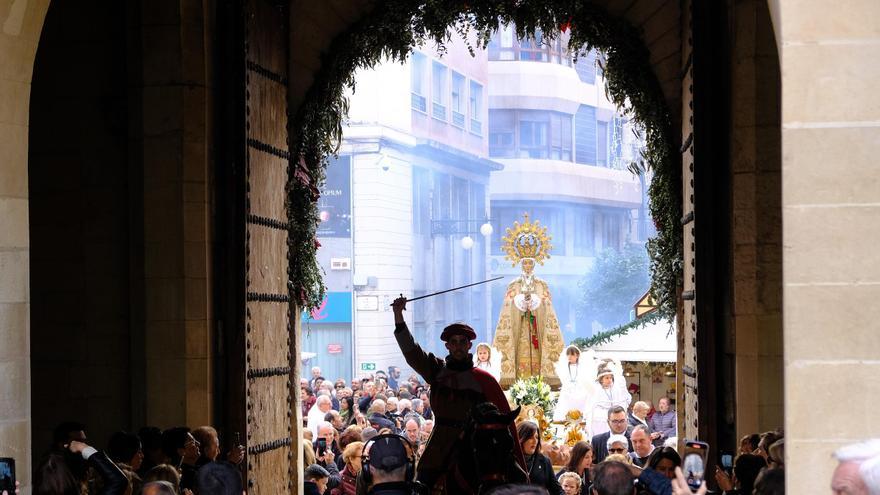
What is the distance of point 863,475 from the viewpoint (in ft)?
11.5

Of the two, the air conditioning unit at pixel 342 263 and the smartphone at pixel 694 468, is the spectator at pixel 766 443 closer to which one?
the smartphone at pixel 694 468

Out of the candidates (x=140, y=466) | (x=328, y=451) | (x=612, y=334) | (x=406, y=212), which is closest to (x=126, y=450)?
(x=140, y=466)

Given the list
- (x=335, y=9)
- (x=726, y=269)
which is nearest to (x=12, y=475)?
(x=726, y=269)

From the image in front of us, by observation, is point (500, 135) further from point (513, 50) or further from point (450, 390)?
point (450, 390)

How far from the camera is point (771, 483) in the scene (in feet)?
17.9

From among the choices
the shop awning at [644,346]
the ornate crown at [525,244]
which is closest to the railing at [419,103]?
the ornate crown at [525,244]

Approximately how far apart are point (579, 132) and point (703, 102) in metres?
38.3

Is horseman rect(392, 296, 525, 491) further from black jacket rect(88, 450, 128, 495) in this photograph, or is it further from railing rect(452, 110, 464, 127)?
railing rect(452, 110, 464, 127)

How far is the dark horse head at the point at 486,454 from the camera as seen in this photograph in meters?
6.94

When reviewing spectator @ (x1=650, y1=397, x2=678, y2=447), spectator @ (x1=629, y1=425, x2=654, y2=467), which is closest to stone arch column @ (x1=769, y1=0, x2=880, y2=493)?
spectator @ (x1=629, y1=425, x2=654, y2=467)

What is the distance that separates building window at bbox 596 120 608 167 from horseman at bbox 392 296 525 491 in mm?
40196

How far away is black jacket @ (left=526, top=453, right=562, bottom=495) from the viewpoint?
28.0 feet

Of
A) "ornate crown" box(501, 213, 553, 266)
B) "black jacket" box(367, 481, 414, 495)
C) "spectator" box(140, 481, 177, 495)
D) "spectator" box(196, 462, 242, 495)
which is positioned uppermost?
"ornate crown" box(501, 213, 553, 266)

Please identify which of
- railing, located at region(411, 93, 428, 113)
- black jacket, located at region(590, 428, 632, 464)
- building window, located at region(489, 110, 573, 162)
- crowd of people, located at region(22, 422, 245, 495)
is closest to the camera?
crowd of people, located at region(22, 422, 245, 495)
